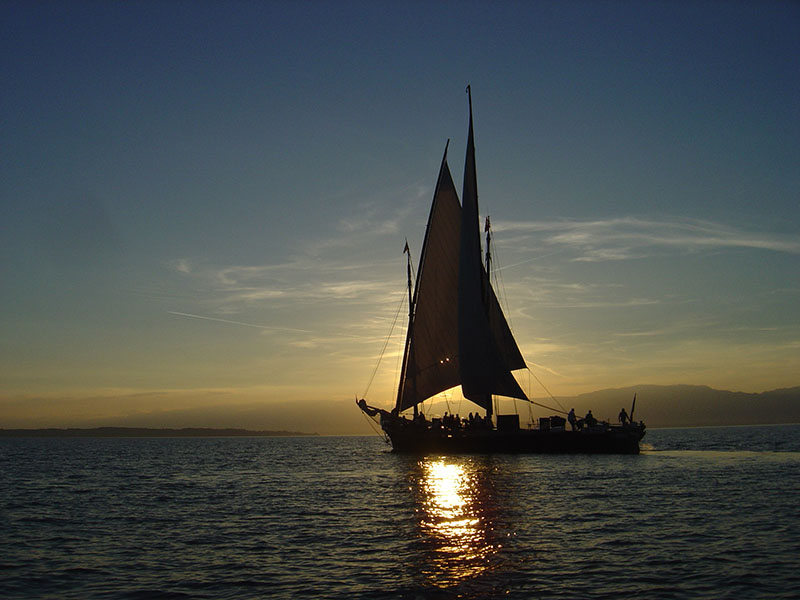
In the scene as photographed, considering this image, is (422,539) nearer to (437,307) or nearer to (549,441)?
(549,441)

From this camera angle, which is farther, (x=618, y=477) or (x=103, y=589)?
(x=618, y=477)

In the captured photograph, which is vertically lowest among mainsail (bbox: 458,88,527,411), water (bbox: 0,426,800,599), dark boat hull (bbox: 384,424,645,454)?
water (bbox: 0,426,800,599)

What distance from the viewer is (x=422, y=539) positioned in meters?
24.2

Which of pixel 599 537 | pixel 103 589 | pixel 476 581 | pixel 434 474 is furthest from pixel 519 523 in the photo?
pixel 434 474

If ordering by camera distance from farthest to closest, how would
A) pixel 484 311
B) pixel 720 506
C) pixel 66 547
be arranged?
1. pixel 484 311
2. pixel 720 506
3. pixel 66 547

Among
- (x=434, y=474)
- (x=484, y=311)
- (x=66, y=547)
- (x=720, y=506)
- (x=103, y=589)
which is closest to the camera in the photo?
(x=103, y=589)

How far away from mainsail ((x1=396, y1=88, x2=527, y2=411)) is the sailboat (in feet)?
0.32

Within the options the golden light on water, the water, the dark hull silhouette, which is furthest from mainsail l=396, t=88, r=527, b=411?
the water

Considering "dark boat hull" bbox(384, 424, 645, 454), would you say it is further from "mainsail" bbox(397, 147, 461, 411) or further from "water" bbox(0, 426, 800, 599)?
"water" bbox(0, 426, 800, 599)

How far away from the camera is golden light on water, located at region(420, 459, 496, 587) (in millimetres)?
19391

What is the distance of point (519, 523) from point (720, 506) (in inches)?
394

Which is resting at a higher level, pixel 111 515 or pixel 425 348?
pixel 425 348

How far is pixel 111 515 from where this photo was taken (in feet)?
108

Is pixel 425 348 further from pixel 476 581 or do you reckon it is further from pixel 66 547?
pixel 476 581
